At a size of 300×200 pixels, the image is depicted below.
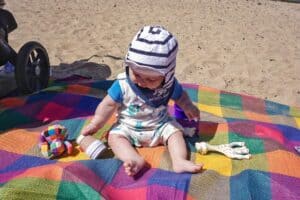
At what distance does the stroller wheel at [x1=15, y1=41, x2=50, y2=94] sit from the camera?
111 inches

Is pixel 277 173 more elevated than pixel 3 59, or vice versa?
pixel 3 59

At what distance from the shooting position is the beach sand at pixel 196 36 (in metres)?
3.72

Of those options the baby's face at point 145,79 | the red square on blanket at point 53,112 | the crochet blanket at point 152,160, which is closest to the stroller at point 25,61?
the crochet blanket at point 152,160

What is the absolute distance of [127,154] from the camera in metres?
2.05

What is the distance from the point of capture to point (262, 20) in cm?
534

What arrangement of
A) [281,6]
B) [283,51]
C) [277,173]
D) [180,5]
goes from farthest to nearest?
1. [281,6]
2. [180,5]
3. [283,51]
4. [277,173]

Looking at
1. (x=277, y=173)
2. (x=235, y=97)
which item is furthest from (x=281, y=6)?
(x=277, y=173)

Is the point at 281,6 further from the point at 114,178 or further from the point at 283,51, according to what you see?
the point at 114,178

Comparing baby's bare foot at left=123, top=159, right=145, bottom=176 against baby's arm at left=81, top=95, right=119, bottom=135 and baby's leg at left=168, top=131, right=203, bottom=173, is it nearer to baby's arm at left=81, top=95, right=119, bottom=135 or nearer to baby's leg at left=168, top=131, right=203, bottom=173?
baby's leg at left=168, top=131, right=203, bottom=173

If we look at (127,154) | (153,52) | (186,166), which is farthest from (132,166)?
(153,52)

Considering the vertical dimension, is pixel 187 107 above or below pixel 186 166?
above

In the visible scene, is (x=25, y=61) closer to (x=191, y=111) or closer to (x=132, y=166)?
(x=191, y=111)

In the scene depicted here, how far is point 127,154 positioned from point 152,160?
0.44 feet

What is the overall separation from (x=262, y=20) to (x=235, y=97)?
102 inches
